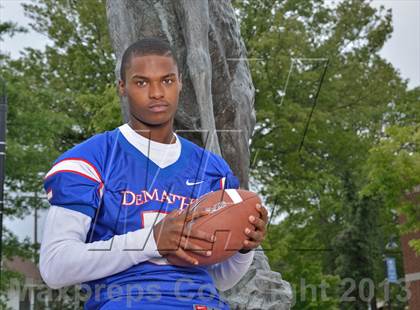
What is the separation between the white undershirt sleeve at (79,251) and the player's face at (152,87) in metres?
0.43

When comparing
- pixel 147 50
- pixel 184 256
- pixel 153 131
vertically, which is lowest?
pixel 184 256

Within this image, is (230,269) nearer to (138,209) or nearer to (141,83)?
(138,209)

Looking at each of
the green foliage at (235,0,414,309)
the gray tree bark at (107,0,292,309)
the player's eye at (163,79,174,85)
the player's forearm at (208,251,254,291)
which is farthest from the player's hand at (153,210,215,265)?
the green foliage at (235,0,414,309)

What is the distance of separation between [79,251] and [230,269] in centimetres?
63

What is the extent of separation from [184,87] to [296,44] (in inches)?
601

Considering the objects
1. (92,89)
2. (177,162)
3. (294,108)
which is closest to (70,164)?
(177,162)

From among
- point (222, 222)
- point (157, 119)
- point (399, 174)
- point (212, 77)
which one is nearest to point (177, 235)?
point (222, 222)

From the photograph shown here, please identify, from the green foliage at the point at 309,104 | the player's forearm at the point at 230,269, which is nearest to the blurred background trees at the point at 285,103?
the green foliage at the point at 309,104

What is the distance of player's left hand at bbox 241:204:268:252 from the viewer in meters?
2.52

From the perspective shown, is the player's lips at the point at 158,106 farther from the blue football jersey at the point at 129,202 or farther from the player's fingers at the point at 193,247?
the player's fingers at the point at 193,247

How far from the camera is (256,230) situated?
8.36 ft

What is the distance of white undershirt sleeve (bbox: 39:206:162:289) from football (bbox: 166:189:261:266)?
0.11 meters

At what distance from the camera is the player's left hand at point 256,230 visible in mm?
2520

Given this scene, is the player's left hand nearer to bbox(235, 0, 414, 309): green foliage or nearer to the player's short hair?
the player's short hair
